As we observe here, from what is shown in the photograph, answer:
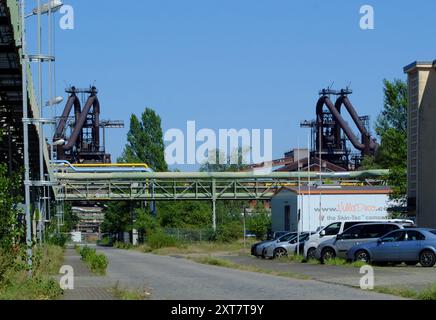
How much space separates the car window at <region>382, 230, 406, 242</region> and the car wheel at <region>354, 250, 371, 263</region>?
3.16 feet

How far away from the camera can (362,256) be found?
33.7 meters

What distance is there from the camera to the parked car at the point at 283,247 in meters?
45.9

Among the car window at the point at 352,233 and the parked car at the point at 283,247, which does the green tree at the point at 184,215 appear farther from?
the car window at the point at 352,233

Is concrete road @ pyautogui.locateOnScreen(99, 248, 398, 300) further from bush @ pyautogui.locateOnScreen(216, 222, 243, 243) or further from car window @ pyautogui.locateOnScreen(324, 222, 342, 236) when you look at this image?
bush @ pyautogui.locateOnScreen(216, 222, 243, 243)

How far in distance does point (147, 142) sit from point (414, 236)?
210ft

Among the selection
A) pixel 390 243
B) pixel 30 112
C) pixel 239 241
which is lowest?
pixel 239 241

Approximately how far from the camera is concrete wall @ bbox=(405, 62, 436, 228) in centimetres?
4888

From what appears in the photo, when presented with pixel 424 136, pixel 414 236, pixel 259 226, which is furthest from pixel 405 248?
pixel 259 226

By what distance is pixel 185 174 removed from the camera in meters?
81.4
